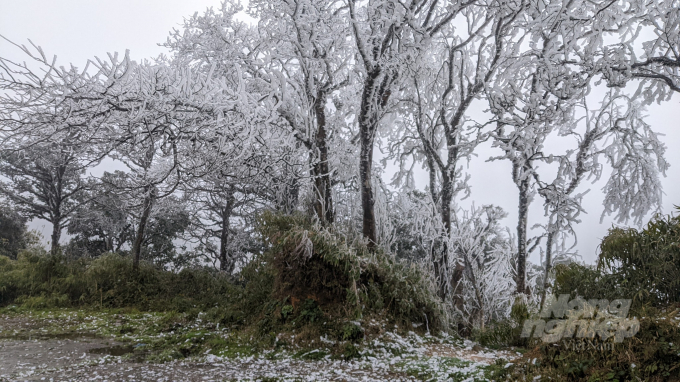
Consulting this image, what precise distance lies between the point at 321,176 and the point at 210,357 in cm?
456

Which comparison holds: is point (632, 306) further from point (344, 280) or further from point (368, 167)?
point (368, 167)

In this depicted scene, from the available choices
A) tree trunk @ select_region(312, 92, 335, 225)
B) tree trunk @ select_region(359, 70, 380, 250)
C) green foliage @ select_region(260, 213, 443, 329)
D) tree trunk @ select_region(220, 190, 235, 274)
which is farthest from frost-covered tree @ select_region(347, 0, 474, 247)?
tree trunk @ select_region(220, 190, 235, 274)

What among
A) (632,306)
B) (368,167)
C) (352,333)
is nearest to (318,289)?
(352,333)

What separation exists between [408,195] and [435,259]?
3.43 m

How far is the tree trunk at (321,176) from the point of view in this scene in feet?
30.0

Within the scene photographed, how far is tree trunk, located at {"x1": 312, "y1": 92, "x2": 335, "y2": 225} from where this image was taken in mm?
9141

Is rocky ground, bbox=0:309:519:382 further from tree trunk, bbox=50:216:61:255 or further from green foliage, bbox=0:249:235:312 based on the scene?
tree trunk, bbox=50:216:61:255

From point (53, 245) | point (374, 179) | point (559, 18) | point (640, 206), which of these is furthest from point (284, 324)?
point (53, 245)

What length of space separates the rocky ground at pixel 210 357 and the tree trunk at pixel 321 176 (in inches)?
131

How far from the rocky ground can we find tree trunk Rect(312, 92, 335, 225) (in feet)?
10.9

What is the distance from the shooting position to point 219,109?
5.97 metres

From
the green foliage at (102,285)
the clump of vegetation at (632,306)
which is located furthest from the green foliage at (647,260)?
the green foliage at (102,285)

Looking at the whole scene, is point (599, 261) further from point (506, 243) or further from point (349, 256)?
point (506, 243)

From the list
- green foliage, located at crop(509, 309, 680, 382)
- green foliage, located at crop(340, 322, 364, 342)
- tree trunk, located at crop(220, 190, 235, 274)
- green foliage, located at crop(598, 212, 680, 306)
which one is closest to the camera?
green foliage, located at crop(509, 309, 680, 382)
